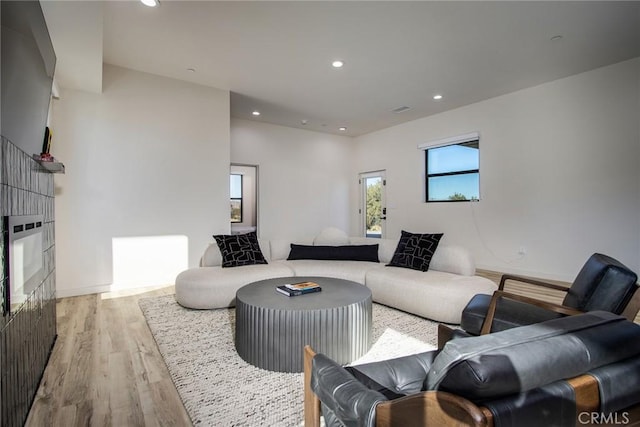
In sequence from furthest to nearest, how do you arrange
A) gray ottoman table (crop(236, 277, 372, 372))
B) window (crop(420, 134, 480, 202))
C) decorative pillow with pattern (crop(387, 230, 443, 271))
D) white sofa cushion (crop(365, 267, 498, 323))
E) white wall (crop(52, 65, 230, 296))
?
window (crop(420, 134, 480, 202)) → white wall (crop(52, 65, 230, 296)) → decorative pillow with pattern (crop(387, 230, 443, 271)) → white sofa cushion (crop(365, 267, 498, 323)) → gray ottoman table (crop(236, 277, 372, 372))

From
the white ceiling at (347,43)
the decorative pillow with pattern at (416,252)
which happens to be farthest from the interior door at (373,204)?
the decorative pillow with pattern at (416,252)

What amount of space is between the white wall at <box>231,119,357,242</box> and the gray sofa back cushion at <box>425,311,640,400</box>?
6.24 metres

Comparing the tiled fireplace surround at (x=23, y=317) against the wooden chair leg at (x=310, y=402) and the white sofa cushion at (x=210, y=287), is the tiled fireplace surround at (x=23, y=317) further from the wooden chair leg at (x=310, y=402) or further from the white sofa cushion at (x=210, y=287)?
the wooden chair leg at (x=310, y=402)

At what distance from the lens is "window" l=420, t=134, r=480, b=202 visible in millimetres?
5848

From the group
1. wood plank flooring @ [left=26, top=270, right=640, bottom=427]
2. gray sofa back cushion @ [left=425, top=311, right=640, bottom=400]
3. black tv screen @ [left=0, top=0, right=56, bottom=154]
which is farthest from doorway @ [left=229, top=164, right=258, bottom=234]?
gray sofa back cushion @ [left=425, top=311, right=640, bottom=400]

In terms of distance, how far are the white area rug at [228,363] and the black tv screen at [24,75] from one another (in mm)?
1623

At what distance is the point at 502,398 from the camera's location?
2.57 ft

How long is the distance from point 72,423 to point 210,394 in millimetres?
659

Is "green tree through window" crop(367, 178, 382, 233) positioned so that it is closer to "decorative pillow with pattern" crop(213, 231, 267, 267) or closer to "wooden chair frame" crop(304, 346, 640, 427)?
"decorative pillow with pattern" crop(213, 231, 267, 267)

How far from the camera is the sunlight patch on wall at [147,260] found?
425 cm

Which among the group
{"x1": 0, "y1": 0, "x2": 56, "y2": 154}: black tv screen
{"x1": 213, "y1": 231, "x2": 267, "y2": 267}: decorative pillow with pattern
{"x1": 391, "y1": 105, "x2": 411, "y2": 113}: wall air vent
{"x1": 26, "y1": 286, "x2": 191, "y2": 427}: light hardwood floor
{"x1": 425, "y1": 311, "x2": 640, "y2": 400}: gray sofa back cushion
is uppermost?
{"x1": 391, "y1": 105, "x2": 411, "y2": 113}: wall air vent

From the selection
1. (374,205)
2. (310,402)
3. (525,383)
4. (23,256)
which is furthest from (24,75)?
(374,205)

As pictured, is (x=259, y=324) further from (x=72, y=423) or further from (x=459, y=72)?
(x=459, y=72)

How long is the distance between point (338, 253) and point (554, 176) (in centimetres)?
340
